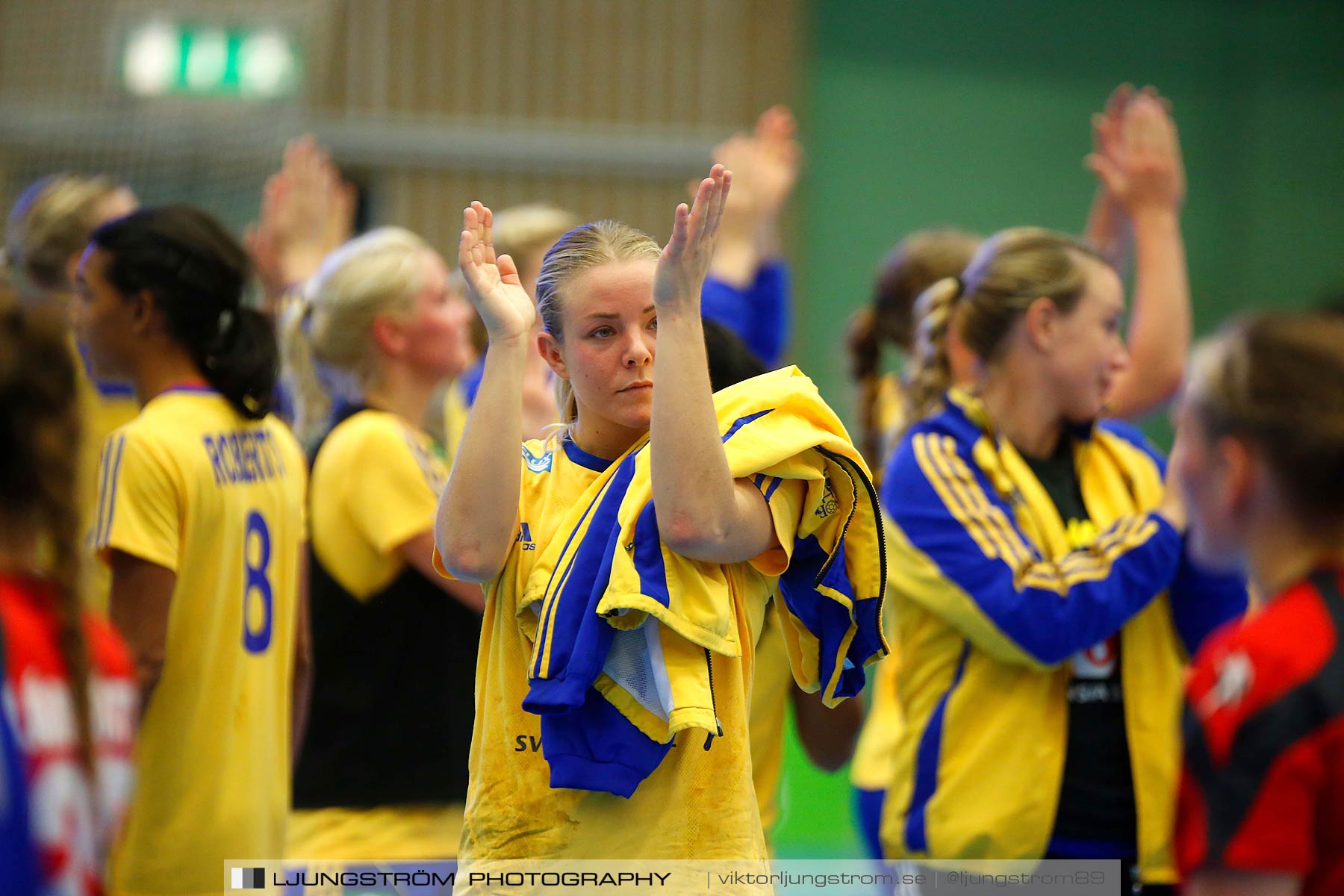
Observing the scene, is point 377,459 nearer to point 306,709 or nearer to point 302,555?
point 302,555

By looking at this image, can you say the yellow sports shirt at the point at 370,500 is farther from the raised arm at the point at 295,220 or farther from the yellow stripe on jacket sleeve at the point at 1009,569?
the raised arm at the point at 295,220

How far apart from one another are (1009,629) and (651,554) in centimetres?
90

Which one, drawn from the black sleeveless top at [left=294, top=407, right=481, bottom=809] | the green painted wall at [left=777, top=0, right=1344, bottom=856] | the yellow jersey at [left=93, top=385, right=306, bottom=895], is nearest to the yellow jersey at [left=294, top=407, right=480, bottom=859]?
the black sleeveless top at [left=294, top=407, right=481, bottom=809]

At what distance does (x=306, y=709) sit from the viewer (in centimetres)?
282

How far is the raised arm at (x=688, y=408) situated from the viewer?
5.35 feet

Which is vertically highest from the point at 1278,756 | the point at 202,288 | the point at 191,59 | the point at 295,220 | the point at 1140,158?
the point at 191,59

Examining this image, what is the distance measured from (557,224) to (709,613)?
227 centimetres

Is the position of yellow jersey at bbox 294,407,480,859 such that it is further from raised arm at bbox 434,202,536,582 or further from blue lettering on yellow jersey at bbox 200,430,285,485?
raised arm at bbox 434,202,536,582

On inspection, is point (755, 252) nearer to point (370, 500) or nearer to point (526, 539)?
point (370, 500)

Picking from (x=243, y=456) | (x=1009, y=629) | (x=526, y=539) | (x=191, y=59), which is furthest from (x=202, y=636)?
(x=191, y=59)

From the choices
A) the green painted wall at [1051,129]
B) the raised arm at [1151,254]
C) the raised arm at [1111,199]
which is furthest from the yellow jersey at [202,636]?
the green painted wall at [1051,129]

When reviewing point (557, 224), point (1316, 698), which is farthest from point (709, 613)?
point (557, 224)

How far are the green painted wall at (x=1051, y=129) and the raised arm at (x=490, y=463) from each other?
22.0ft

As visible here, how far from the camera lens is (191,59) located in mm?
5766
